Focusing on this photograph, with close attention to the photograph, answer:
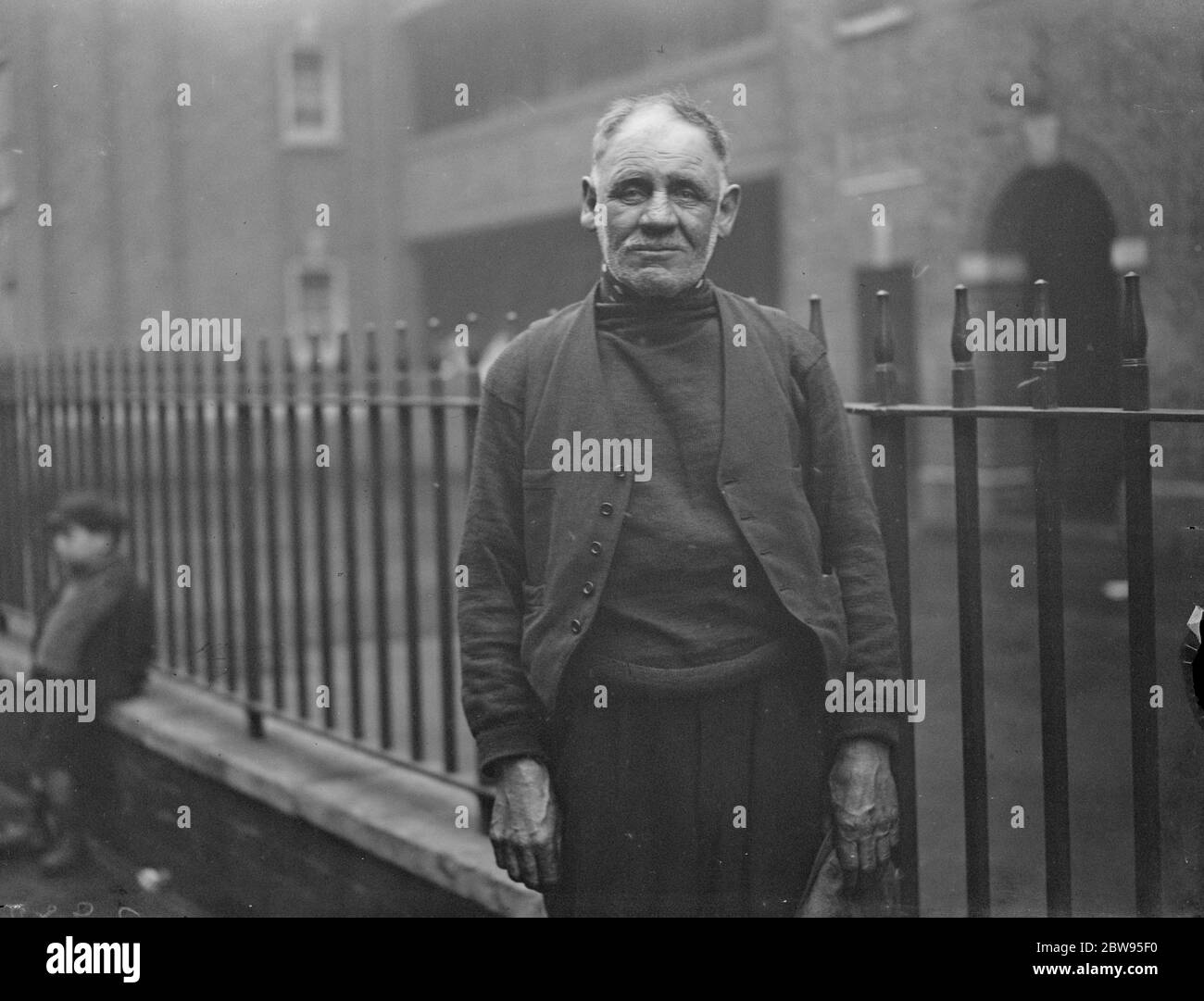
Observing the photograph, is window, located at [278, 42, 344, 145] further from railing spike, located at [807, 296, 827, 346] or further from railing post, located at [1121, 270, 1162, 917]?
railing post, located at [1121, 270, 1162, 917]

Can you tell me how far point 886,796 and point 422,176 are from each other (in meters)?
14.5

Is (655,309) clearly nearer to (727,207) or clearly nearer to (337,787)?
A: (727,207)

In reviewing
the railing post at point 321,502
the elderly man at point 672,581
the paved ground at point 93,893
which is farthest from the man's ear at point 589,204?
the paved ground at point 93,893

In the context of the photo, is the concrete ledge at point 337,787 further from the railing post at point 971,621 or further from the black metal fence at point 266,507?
the railing post at point 971,621

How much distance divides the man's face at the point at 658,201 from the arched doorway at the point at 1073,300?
0.74m

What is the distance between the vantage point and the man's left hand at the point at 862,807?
2541 millimetres

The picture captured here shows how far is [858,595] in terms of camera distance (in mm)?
2580

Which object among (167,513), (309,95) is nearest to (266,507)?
(167,513)

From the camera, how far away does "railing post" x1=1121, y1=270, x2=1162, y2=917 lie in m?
2.39

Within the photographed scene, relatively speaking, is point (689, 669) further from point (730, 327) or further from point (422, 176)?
point (422, 176)

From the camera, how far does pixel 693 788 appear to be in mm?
2578

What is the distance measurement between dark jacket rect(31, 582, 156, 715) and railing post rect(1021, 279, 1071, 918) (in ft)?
10.7

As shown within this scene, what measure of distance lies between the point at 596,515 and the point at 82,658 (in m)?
2.83
